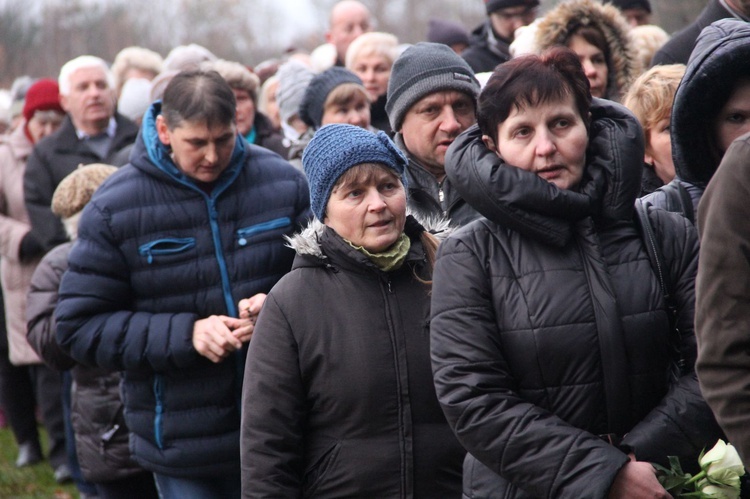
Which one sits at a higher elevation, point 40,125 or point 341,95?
point 341,95

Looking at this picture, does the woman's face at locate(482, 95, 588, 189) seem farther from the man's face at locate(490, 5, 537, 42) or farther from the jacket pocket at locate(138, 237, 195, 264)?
the man's face at locate(490, 5, 537, 42)

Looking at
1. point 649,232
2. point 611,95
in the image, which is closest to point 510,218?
point 649,232

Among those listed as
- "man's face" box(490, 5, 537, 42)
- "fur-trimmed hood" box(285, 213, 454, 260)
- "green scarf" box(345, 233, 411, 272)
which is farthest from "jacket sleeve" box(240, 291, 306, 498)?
"man's face" box(490, 5, 537, 42)

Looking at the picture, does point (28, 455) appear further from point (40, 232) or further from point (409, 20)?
point (409, 20)

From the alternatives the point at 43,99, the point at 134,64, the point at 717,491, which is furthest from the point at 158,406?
the point at 134,64

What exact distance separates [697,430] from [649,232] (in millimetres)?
543

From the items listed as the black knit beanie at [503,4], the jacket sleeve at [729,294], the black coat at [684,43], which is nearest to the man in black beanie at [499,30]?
the black knit beanie at [503,4]

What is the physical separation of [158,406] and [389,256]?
149 cm

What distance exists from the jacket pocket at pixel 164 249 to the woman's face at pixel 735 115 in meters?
2.17

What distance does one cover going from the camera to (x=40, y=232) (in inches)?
307

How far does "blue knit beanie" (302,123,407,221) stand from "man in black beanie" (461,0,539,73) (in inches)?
138

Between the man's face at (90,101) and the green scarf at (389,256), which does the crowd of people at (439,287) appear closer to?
the green scarf at (389,256)

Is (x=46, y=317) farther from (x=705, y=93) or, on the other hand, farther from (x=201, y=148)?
(x=705, y=93)

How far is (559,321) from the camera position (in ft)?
9.40
